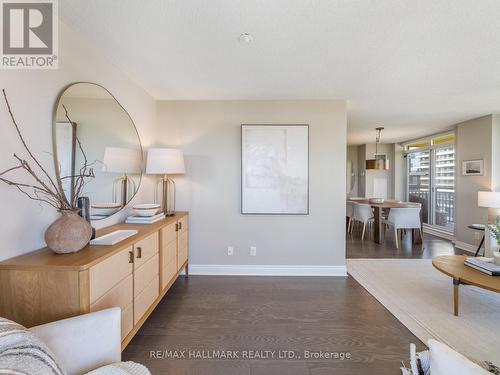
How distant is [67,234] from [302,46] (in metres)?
2.20

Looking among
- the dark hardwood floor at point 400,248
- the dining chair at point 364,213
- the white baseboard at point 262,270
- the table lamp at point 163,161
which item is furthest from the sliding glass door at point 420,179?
the table lamp at point 163,161

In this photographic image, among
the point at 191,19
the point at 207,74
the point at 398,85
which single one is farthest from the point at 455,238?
the point at 191,19

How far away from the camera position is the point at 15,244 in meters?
1.31

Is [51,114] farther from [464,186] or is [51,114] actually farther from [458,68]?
[464,186]

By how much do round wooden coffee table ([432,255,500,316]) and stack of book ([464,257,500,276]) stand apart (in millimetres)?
35

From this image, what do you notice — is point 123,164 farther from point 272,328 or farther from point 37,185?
point 272,328

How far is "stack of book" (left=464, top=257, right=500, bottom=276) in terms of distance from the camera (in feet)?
6.82

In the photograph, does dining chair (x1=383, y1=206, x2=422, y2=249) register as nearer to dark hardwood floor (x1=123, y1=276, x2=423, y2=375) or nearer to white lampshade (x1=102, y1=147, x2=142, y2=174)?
dark hardwood floor (x1=123, y1=276, x2=423, y2=375)


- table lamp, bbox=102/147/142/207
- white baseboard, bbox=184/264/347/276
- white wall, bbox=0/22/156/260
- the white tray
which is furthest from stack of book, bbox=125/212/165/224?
white baseboard, bbox=184/264/347/276

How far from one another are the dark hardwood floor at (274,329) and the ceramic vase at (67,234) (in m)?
0.98

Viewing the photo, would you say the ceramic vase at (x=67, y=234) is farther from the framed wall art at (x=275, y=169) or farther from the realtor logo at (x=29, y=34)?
the framed wall art at (x=275, y=169)

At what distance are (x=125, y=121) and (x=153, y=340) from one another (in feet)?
6.74

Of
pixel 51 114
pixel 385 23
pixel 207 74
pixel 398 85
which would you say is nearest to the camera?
pixel 51 114

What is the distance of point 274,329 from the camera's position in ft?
6.50
